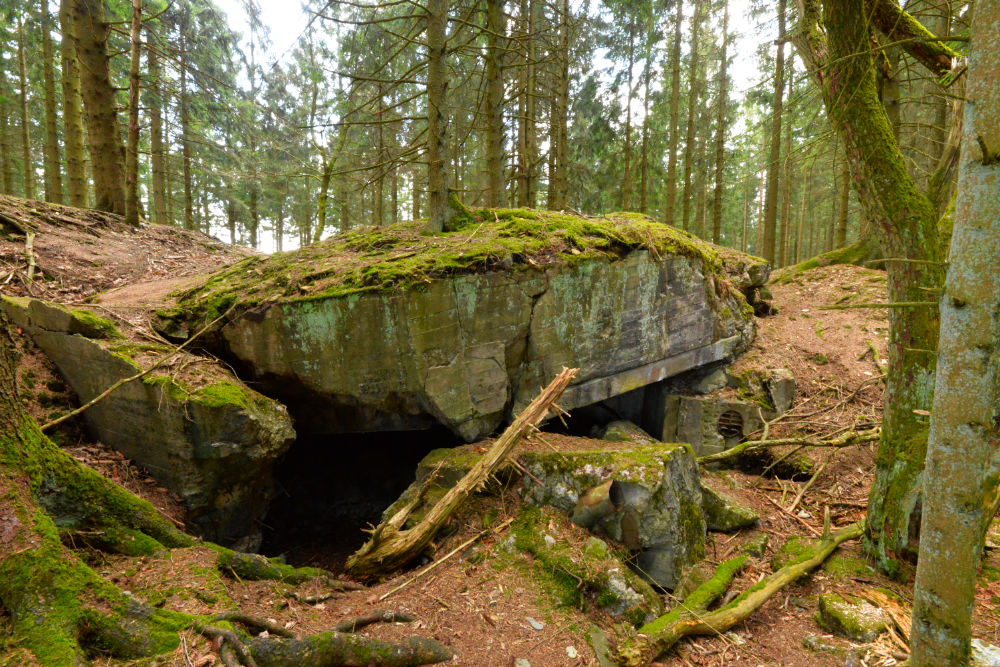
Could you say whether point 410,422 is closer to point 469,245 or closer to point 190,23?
point 469,245

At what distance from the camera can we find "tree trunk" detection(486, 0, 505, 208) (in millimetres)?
7715

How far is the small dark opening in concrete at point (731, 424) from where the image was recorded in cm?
714

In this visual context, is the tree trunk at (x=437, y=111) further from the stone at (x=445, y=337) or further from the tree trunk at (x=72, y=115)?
the tree trunk at (x=72, y=115)

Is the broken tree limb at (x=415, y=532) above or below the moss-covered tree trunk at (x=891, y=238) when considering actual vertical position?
below

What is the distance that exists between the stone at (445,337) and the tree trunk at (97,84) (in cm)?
464

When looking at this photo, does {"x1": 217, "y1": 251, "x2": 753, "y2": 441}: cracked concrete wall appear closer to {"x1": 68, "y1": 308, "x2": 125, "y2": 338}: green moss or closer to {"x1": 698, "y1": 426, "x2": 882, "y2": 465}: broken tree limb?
{"x1": 68, "y1": 308, "x2": 125, "y2": 338}: green moss

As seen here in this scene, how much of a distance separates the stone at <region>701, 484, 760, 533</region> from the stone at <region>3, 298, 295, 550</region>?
4874 millimetres

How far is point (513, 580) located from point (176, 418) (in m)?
3.47

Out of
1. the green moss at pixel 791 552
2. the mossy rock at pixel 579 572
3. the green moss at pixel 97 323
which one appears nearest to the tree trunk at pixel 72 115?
the green moss at pixel 97 323

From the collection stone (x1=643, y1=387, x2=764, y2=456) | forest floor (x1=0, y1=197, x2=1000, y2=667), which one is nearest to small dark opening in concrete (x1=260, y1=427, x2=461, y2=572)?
forest floor (x1=0, y1=197, x2=1000, y2=667)

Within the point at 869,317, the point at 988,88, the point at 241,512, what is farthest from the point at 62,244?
the point at 869,317

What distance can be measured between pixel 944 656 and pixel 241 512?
5.73m

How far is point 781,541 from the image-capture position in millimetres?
4988

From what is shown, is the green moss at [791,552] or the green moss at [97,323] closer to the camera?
the green moss at [791,552]
